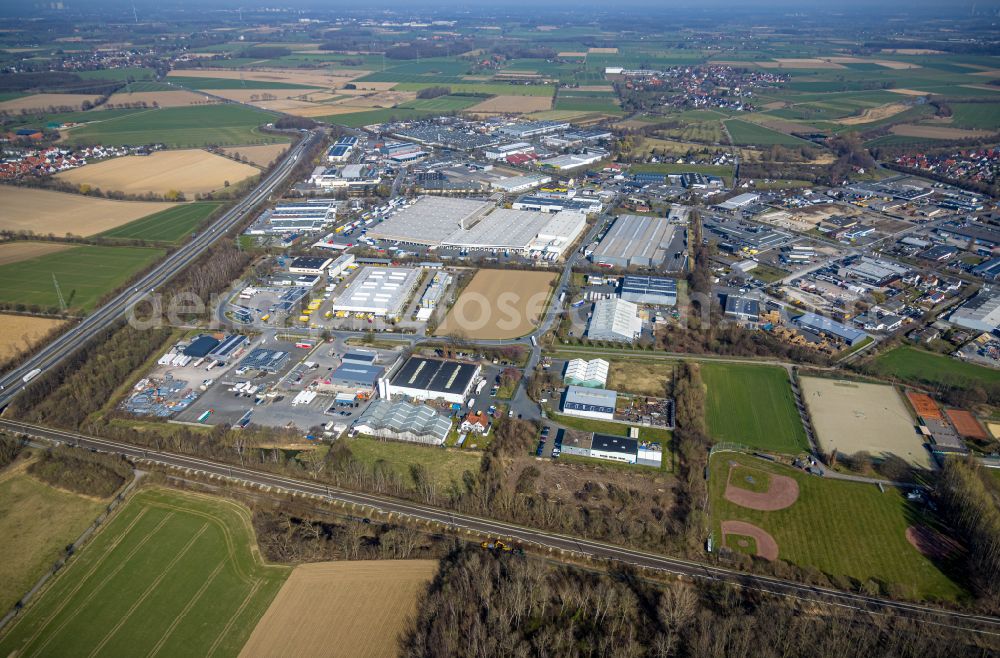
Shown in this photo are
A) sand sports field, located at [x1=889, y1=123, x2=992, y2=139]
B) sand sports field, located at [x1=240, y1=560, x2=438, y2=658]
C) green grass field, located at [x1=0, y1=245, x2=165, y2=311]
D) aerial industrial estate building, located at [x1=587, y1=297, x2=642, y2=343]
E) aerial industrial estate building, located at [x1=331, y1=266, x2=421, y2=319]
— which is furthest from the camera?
sand sports field, located at [x1=889, y1=123, x2=992, y2=139]

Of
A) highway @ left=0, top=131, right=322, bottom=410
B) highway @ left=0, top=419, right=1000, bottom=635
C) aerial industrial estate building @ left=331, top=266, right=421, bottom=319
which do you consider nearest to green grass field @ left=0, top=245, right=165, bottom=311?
highway @ left=0, top=131, right=322, bottom=410

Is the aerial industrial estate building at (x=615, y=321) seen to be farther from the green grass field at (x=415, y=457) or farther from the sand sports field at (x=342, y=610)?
the sand sports field at (x=342, y=610)

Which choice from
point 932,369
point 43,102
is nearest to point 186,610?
point 932,369

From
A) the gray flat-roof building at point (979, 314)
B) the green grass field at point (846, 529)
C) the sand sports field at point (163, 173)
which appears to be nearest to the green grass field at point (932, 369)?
the gray flat-roof building at point (979, 314)

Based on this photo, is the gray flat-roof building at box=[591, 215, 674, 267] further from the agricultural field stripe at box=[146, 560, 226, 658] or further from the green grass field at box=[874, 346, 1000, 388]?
the agricultural field stripe at box=[146, 560, 226, 658]

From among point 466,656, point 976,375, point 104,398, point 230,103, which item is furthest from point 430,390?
point 230,103

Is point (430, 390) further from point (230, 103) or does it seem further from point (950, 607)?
point (230, 103)
